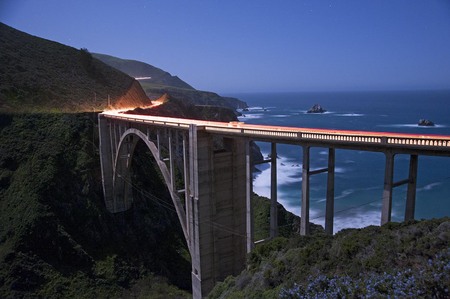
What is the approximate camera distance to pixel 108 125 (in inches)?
1323

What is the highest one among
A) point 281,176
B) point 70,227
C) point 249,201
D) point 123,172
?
point 249,201

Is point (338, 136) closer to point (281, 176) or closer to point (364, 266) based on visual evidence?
point (364, 266)

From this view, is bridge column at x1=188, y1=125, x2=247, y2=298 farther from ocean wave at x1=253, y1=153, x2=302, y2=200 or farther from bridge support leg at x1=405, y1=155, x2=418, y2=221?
ocean wave at x1=253, y1=153, x2=302, y2=200

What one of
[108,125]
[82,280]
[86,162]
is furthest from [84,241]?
[108,125]

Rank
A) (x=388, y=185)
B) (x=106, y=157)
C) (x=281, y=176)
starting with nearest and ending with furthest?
(x=388, y=185), (x=106, y=157), (x=281, y=176)

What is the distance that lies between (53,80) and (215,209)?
38861mm

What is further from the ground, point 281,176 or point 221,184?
point 221,184

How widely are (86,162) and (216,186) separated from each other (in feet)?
63.2

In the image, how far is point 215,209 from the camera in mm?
19688

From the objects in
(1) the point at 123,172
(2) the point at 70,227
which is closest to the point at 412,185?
(2) the point at 70,227

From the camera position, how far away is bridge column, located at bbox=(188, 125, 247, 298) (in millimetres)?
18908

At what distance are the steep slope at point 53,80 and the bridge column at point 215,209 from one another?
29.8 metres

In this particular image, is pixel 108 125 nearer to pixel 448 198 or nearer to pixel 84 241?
pixel 84 241

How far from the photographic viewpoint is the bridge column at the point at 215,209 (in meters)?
18.9
